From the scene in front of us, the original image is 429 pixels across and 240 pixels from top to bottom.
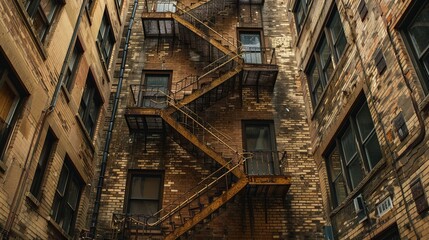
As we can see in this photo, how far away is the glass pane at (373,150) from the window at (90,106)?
8.94m

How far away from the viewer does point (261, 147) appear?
13539 mm

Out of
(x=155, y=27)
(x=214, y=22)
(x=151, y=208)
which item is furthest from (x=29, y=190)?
(x=214, y=22)

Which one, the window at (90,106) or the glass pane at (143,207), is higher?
the window at (90,106)

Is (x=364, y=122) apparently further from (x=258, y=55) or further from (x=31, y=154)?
(x=31, y=154)

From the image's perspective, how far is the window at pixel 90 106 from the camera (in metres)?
12.4

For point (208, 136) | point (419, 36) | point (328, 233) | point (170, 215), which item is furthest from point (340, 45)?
point (170, 215)

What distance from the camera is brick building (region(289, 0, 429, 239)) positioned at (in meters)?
6.63

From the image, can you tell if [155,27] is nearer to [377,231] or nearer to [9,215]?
[9,215]

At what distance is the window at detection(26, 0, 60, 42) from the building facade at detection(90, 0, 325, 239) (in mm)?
3958

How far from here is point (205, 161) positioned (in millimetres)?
12812

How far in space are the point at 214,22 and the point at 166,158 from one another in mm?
7311

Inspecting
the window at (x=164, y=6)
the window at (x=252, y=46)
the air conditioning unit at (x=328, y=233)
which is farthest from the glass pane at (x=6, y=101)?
the window at (x=164, y=6)

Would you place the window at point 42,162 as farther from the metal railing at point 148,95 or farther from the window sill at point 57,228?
the metal railing at point 148,95

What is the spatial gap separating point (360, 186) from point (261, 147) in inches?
206
